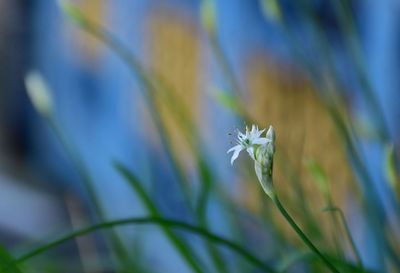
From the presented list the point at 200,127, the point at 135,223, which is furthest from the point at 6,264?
the point at 200,127

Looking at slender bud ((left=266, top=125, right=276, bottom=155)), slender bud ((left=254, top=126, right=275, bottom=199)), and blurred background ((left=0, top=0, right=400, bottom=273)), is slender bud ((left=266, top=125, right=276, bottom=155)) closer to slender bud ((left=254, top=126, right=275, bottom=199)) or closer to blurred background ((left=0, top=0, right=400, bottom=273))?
slender bud ((left=254, top=126, right=275, bottom=199))

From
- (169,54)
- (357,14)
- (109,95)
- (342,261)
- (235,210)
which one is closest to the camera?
(342,261)

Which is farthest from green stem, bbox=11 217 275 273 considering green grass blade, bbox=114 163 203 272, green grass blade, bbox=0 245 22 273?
green grass blade, bbox=114 163 203 272

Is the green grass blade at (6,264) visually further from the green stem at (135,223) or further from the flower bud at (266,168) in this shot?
the flower bud at (266,168)

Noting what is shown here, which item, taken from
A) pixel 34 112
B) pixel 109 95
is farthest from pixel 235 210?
pixel 34 112

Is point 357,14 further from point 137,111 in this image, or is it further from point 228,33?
point 137,111

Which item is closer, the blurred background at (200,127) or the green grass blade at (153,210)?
the green grass blade at (153,210)

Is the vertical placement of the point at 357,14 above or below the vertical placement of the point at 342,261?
above

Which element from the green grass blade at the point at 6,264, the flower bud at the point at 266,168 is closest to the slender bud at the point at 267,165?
the flower bud at the point at 266,168
